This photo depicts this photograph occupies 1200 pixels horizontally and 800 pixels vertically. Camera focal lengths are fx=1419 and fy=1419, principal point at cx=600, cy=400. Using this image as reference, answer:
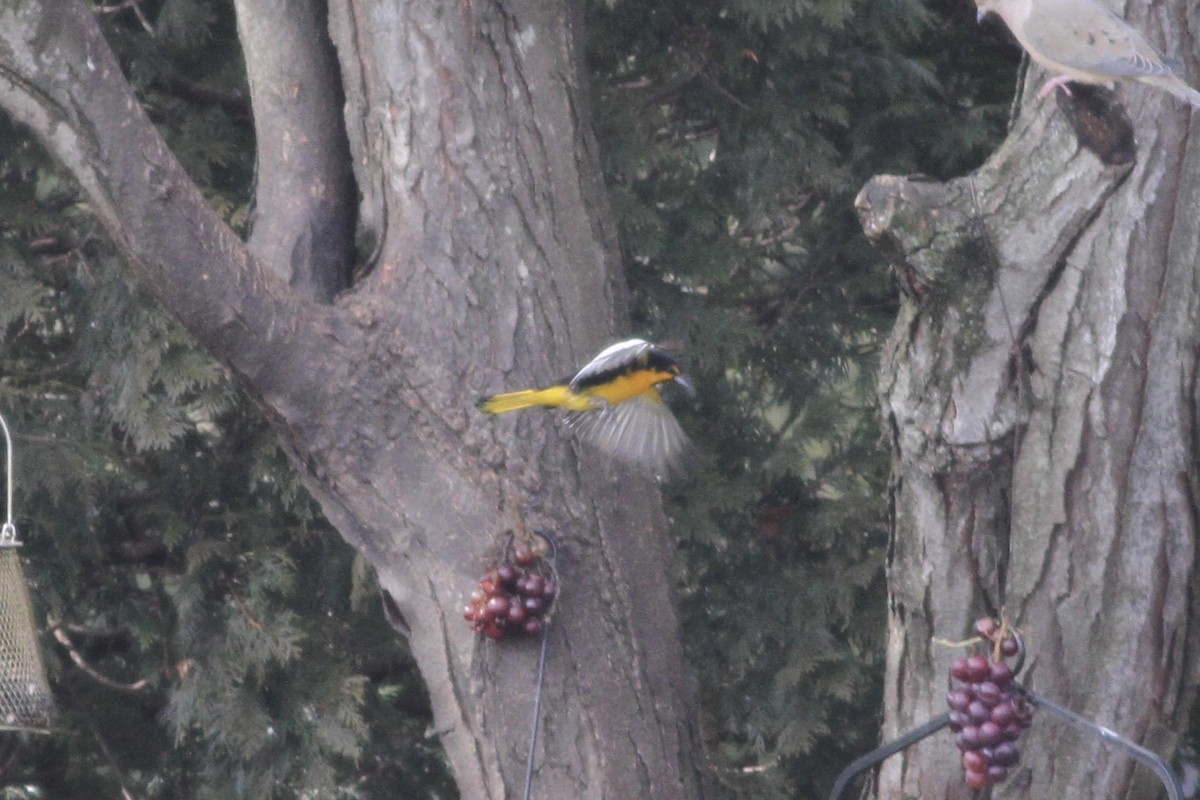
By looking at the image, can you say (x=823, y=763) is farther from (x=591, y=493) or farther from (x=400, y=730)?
(x=591, y=493)

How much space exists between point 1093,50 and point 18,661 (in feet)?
7.27

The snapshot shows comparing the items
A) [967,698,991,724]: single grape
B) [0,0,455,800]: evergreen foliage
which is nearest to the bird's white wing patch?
[967,698,991,724]: single grape

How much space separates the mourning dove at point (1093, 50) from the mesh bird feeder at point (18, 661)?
6.37 feet

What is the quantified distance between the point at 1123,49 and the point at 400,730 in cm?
266

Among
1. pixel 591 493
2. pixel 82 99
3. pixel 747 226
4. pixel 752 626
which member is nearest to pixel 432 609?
pixel 591 493

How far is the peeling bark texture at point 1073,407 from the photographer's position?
178cm

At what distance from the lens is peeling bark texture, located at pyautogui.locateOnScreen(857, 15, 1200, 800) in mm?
1777

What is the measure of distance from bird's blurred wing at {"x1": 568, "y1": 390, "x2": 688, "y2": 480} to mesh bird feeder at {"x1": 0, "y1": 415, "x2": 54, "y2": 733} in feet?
3.89

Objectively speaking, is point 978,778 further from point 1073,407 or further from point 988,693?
point 1073,407

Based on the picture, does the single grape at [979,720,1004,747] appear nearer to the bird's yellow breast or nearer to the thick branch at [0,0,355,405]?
the bird's yellow breast

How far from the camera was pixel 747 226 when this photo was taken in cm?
371

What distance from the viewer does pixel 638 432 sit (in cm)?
230

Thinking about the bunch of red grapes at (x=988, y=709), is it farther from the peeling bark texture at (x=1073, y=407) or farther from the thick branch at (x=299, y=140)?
the thick branch at (x=299, y=140)

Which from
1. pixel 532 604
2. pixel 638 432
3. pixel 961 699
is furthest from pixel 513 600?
Result: pixel 961 699
